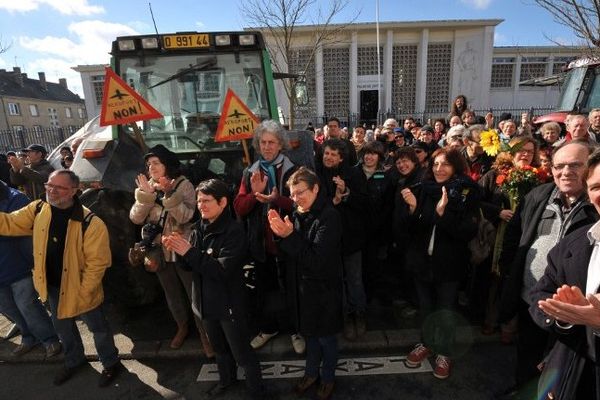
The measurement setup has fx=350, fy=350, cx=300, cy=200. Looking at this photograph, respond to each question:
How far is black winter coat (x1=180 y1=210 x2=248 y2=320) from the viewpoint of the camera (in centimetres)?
244

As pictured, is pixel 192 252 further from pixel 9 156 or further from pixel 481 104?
pixel 481 104

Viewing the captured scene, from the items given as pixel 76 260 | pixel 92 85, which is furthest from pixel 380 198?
pixel 92 85

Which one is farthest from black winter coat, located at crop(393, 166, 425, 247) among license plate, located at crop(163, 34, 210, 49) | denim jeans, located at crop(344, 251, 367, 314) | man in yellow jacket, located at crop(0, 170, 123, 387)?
license plate, located at crop(163, 34, 210, 49)

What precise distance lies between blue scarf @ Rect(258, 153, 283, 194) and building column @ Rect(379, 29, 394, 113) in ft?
62.8

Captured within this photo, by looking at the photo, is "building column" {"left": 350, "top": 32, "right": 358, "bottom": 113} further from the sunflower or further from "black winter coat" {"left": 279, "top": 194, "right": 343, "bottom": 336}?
"black winter coat" {"left": 279, "top": 194, "right": 343, "bottom": 336}

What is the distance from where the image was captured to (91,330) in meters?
3.02

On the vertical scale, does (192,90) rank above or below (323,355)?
above

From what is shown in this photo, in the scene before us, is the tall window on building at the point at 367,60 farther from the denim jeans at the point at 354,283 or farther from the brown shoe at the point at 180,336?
the brown shoe at the point at 180,336

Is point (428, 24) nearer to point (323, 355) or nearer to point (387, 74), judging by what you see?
point (387, 74)

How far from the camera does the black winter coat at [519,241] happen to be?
2404mm

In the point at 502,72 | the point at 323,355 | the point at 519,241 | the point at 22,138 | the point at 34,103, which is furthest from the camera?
the point at 34,103

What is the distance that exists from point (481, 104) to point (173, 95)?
854 inches

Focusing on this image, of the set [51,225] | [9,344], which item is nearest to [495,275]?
[51,225]

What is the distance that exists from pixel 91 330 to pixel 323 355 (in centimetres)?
201
